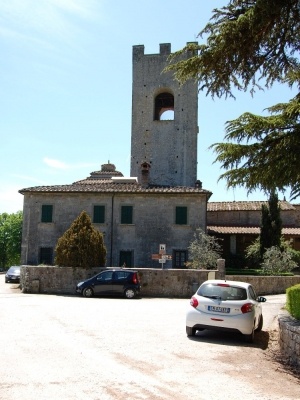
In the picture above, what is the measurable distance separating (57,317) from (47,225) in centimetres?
1914

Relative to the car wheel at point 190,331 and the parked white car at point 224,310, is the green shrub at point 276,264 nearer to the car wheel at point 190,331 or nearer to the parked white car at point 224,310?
the parked white car at point 224,310

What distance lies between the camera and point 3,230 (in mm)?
76000

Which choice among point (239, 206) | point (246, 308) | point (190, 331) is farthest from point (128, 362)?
point (239, 206)

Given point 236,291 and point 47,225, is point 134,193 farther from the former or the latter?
point 236,291

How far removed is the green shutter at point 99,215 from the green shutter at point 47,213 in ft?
10.6

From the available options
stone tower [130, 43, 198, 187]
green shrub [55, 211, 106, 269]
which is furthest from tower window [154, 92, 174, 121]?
green shrub [55, 211, 106, 269]

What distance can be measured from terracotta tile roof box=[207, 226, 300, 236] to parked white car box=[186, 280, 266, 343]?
25.5m

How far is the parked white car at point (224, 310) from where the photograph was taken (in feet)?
33.3

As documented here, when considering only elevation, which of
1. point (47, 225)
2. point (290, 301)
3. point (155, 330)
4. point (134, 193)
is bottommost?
point (155, 330)

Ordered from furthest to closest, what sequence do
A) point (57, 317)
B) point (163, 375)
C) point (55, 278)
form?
1. point (55, 278)
2. point (57, 317)
3. point (163, 375)

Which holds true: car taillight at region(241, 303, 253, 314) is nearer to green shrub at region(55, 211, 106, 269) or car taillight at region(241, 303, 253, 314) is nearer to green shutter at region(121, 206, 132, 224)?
green shrub at region(55, 211, 106, 269)

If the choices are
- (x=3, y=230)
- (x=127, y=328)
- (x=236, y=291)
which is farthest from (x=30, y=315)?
(x=3, y=230)

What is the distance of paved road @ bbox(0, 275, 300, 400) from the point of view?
6.15 m

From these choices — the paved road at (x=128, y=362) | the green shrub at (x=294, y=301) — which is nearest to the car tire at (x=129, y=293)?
the paved road at (x=128, y=362)
